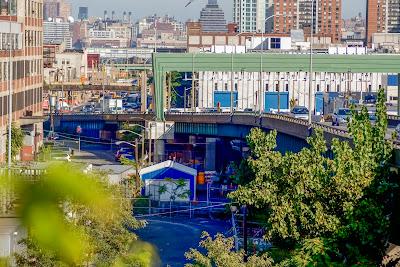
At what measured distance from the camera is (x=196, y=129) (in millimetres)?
94062

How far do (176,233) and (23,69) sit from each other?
22.3 meters

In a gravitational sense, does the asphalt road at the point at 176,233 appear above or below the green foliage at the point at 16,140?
below

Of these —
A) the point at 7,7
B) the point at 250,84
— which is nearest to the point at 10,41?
the point at 7,7

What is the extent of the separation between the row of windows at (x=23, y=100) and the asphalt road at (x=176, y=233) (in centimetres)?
1014

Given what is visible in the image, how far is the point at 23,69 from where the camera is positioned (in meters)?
71.0

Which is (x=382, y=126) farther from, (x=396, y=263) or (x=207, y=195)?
(x=207, y=195)

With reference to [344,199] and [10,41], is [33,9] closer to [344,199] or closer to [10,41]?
[10,41]

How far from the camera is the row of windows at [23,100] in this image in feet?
202

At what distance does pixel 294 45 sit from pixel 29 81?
10186 centimetres

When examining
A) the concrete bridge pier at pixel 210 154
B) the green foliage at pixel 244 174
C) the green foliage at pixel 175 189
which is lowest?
the concrete bridge pier at pixel 210 154

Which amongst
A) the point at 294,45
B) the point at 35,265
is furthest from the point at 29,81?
the point at 294,45

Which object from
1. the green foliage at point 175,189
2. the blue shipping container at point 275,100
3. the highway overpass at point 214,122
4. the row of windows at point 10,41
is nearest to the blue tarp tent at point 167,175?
the green foliage at point 175,189

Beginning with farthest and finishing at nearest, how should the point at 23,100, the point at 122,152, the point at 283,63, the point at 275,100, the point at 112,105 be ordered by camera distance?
the point at 112,105, the point at 275,100, the point at 283,63, the point at 122,152, the point at 23,100

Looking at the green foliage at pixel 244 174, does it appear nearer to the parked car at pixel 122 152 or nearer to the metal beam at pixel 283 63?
the parked car at pixel 122 152
